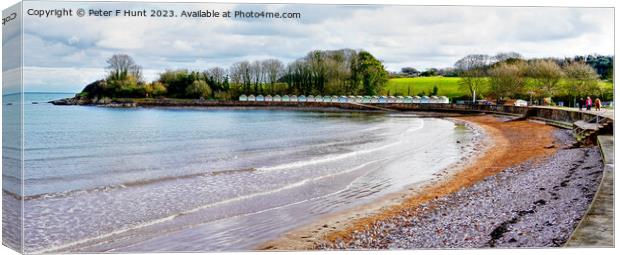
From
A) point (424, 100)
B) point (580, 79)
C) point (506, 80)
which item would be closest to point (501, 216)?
point (580, 79)

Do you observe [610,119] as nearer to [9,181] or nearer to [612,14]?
[612,14]

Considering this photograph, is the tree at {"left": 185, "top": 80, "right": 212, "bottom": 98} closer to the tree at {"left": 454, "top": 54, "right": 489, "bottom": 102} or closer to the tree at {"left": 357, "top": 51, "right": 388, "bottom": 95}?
the tree at {"left": 357, "top": 51, "right": 388, "bottom": 95}

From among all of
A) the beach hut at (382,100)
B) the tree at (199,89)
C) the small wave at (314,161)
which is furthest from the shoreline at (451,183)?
the tree at (199,89)

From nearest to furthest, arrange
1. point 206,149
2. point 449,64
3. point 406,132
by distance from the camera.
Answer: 1. point 449,64
2. point 206,149
3. point 406,132

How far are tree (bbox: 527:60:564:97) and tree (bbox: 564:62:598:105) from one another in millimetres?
166

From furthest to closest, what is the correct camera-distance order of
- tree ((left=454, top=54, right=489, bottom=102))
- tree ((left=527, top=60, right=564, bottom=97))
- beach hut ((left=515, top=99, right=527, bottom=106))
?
beach hut ((left=515, top=99, right=527, bottom=106))
tree ((left=527, top=60, right=564, bottom=97))
tree ((left=454, top=54, right=489, bottom=102))

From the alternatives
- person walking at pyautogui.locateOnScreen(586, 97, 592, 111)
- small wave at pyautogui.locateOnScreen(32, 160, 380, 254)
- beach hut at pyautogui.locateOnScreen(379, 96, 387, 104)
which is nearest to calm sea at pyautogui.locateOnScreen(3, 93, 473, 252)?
small wave at pyautogui.locateOnScreen(32, 160, 380, 254)

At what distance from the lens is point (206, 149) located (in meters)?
16.2

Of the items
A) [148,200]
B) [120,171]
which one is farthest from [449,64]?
[120,171]

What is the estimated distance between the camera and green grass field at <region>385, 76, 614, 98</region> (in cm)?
1115

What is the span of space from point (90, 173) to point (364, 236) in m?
5.89

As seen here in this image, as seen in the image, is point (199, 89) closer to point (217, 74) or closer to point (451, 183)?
point (217, 74)

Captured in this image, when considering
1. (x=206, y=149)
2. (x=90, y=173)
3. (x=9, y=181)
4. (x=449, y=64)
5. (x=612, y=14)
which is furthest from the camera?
(x=206, y=149)

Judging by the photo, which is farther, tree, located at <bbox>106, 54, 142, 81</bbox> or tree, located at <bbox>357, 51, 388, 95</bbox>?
tree, located at <bbox>357, 51, 388, 95</bbox>
